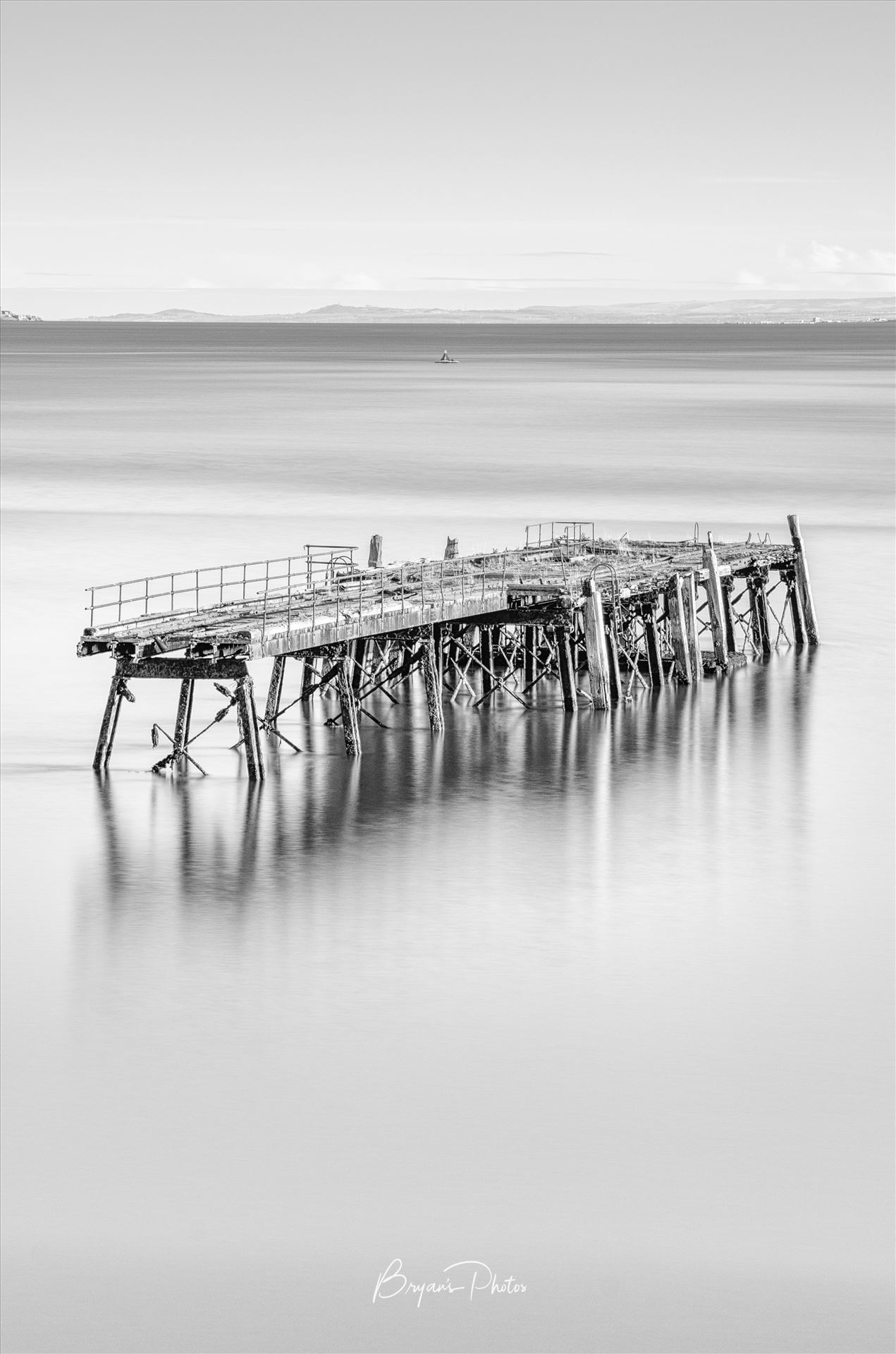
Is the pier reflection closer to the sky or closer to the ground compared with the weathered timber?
closer to the ground

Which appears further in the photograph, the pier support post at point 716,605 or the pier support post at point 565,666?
the pier support post at point 716,605

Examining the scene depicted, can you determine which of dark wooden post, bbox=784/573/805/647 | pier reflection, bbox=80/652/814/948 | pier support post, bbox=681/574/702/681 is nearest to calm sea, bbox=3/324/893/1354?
pier reflection, bbox=80/652/814/948

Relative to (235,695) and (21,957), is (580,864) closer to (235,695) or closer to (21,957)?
(235,695)

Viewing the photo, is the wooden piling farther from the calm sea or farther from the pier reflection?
the pier reflection

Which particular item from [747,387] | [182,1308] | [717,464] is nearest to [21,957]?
[182,1308]

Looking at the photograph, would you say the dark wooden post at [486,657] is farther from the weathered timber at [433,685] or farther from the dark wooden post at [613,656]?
the weathered timber at [433,685]

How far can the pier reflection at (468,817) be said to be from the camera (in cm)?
2653

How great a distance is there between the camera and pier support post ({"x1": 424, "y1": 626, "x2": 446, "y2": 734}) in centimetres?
3500

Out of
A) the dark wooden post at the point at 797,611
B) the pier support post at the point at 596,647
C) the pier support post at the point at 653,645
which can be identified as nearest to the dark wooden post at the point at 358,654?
the pier support post at the point at 596,647

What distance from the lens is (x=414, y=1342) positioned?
1573 centimetres

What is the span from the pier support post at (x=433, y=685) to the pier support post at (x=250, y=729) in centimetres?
436

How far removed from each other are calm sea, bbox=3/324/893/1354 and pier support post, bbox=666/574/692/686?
0.81m

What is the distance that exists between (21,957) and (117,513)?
1853 inches

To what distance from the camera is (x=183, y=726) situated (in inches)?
1266
